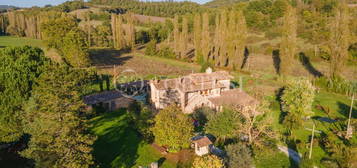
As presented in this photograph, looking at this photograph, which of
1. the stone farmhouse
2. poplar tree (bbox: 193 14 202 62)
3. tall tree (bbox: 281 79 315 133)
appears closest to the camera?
tall tree (bbox: 281 79 315 133)

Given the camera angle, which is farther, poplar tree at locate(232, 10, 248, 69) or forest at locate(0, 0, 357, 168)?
poplar tree at locate(232, 10, 248, 69)

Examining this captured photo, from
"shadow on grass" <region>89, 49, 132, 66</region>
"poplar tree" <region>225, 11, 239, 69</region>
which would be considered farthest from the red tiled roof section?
"shadow on grass" <region>89, 49, 132, 66</region>

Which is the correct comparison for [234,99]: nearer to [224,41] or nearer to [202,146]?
[202,146]

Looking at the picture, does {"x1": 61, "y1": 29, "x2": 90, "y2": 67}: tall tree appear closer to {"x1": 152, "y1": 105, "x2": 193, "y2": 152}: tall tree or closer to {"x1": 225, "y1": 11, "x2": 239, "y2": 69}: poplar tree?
{"x1": 225, "y1": 11, "x2": 239, "y2": 69}: poplar tree

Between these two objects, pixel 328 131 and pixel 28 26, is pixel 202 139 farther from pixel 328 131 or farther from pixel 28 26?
pixel 28 26

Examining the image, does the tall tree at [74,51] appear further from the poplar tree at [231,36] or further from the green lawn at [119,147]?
the poplar tree at [231,36]

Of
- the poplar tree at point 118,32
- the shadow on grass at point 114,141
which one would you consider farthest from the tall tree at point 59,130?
the poplar tree at point 118,32

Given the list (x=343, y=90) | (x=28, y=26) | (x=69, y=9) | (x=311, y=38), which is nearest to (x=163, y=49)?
(x=311, y=38)
